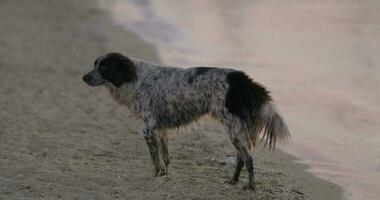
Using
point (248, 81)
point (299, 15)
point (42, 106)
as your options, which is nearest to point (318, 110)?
point (42, 106)

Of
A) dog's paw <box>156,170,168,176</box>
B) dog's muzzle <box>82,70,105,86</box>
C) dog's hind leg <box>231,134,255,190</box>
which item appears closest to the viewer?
dog's hind leg <box>231,134,255,190</box>

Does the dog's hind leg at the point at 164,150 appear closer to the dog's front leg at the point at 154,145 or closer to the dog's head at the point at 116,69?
the dog's front leg at the point at 154,145

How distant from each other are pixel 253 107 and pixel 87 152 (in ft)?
8.71

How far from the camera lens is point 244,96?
29.6ft

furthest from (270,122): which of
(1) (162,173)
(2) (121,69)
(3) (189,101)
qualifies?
(2) (121,69)

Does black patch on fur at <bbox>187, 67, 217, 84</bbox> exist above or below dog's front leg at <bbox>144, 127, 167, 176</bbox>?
above

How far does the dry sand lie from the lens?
9086 millimetres

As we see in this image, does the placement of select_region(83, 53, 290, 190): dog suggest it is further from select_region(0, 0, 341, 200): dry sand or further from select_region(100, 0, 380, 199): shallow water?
select_region(100, 0, 380, 199): shallow water

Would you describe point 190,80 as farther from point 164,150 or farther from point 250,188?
point 250,188

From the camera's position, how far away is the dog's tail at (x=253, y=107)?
901 centimetres

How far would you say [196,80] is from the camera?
9.48m

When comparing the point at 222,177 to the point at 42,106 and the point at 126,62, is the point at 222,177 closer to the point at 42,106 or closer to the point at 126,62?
the point at 126,62

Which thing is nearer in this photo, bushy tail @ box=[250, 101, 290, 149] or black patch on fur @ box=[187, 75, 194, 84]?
bushy tail @ box=[250, 101, 290, 149]

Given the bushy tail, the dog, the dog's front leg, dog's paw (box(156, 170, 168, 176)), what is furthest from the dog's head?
the bushy tail
